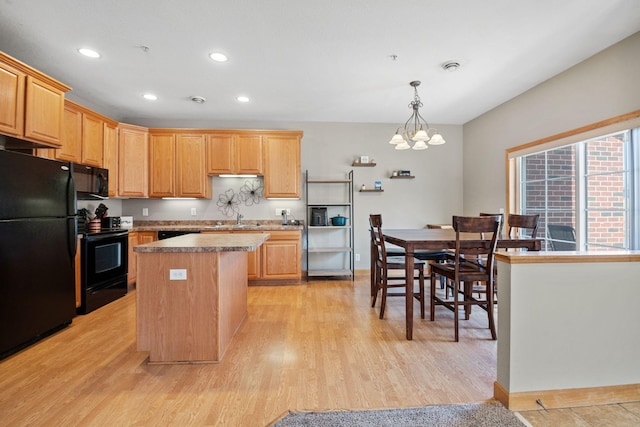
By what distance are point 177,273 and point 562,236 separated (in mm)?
3797

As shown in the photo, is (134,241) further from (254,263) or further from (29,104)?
(29,104)

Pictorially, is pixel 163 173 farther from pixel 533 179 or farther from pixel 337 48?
pixel 533 179

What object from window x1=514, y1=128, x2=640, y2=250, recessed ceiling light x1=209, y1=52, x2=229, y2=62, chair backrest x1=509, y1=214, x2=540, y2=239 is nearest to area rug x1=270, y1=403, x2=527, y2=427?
chair backrest x1=509, y1=214, x2=540, y2=239

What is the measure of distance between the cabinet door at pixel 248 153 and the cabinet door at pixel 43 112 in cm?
203

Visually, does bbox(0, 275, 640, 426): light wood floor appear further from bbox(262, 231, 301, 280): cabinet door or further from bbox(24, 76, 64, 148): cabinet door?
bbox(24, 76, 64, 148): cabinet door

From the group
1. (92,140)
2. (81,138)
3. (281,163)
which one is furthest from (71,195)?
(281,163)

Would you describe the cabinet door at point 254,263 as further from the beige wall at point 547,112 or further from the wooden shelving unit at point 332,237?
the beige wall at point 547,112

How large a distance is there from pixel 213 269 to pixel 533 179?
3.84m

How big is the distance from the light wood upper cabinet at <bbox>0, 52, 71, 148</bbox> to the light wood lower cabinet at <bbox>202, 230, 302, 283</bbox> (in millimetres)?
2006

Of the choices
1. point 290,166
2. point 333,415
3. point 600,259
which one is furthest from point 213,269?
point 290,166

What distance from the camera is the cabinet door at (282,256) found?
4.13 m

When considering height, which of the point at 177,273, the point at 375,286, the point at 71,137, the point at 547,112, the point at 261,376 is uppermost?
the point at 547,112

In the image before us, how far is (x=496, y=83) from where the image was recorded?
3.31 m

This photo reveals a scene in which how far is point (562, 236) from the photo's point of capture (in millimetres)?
3137
